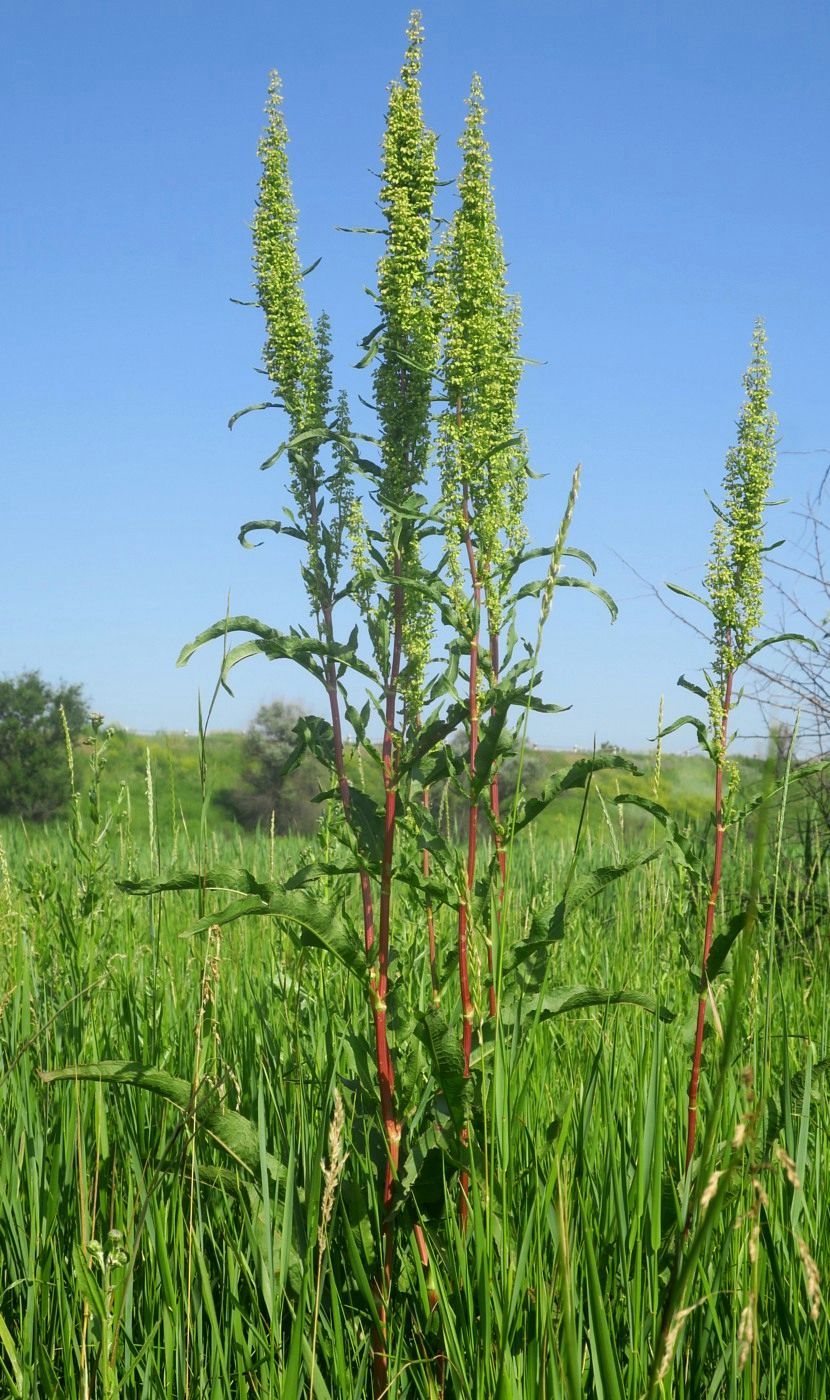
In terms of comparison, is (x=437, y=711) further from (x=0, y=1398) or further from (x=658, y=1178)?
(x=0, y=1398)

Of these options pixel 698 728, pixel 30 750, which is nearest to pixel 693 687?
pixel 698 728

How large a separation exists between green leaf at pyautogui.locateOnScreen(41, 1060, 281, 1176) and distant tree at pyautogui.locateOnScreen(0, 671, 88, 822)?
1585 centimetres

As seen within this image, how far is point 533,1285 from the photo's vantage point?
1.85 metres

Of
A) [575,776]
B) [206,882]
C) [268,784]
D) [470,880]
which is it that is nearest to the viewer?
[206,882]

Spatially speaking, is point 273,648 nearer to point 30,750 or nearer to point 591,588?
point 591,588

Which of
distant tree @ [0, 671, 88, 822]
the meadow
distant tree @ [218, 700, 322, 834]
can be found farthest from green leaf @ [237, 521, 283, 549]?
distant tree @ [0, 671, 88, 822]

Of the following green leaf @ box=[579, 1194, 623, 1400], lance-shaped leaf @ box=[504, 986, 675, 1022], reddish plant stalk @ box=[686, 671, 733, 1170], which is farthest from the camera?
reddish plant stalk @ box=[686, 671, 733, 1170]

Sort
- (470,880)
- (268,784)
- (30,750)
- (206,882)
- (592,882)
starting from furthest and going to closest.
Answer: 1. (30,750)
2. (268,784)
3. (592,882)
4. (470,880)
5. (206,882)

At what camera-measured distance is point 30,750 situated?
57.4 ft

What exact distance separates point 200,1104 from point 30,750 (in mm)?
16575

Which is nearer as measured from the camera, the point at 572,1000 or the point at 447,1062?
the point at 447,1062

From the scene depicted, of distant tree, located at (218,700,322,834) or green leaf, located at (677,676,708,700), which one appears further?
distant tree, located at (218,700,322,834)

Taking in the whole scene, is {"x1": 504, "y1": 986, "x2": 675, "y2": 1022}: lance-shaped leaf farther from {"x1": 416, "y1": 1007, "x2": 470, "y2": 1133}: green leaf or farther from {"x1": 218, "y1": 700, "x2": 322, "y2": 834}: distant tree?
{"x1": 218, "y1": 700, "x2": 322, "y2": 834}: distant tree

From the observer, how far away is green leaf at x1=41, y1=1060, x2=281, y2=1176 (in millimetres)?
1852
